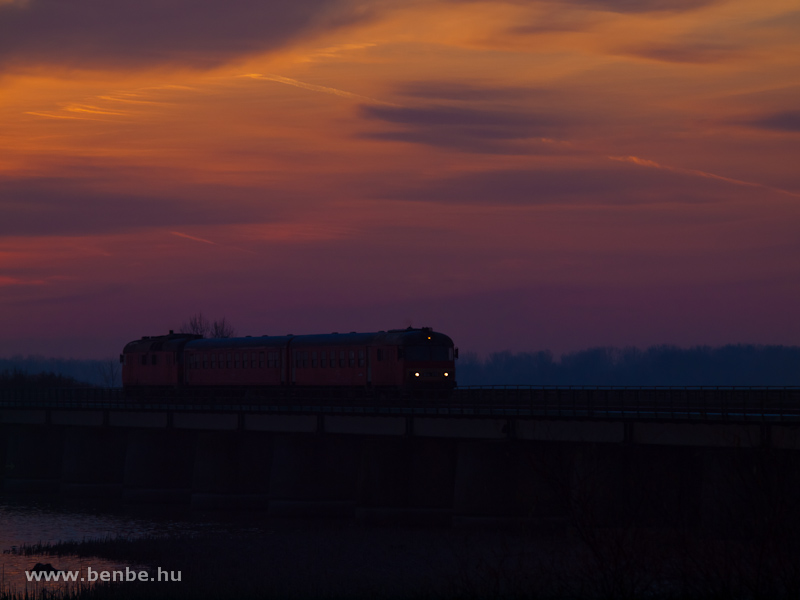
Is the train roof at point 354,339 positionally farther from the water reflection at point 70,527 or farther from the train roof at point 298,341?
the water reflection at point 70,527

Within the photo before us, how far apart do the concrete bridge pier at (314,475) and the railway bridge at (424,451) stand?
0.07 metres

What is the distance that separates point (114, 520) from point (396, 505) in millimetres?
15790

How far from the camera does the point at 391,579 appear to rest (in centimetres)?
3388

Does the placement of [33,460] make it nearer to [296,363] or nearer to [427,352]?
[296,363]

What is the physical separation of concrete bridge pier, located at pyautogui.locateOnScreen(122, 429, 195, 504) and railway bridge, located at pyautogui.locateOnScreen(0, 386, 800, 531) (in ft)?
0.28

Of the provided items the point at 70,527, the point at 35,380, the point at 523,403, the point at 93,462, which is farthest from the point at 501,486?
the point at 35,380

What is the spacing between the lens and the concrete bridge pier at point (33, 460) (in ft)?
242

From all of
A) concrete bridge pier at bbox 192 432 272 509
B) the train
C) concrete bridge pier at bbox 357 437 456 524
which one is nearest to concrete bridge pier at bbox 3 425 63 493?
the train

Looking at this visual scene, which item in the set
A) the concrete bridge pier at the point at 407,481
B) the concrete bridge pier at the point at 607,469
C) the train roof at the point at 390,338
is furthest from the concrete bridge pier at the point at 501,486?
the train roof at the point at 390,338

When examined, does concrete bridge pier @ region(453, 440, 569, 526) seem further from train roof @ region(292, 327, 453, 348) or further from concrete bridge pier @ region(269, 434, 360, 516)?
train roof @ region(292, 327, 453, 348)

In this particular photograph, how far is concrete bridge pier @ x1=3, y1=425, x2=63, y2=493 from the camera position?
73.6 meters

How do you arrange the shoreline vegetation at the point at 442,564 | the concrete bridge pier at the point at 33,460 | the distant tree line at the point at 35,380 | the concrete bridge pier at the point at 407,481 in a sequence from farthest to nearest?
1. the distant tree line at the point at 35,380
2. the concrete bridge pier at the point at 33,460
3. the concrete bridge pier at the point at 407,481
4. the shoreline vegetation at the point at 442,564

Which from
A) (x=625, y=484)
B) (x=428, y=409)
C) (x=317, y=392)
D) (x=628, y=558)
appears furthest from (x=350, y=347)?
(x=628, y=558)

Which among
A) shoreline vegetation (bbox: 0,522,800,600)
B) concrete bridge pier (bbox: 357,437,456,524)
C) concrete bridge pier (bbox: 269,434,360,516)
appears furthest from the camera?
concrete bridge pier (bbox: 269,434,360,516)
